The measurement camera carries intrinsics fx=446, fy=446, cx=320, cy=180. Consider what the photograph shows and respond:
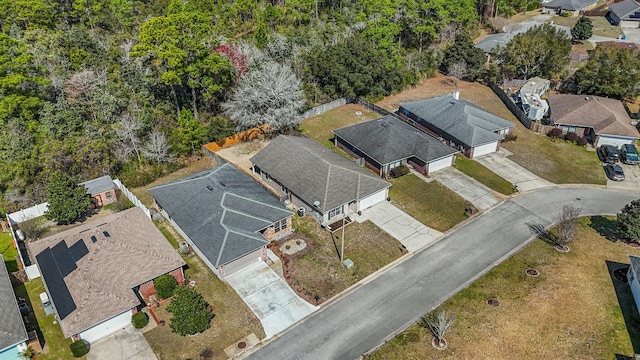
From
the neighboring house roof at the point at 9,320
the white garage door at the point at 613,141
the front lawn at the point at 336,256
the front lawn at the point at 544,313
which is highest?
the neighboring house roof at the point at 9,320

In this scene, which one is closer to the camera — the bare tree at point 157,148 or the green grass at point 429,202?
the green grass at point 429,202

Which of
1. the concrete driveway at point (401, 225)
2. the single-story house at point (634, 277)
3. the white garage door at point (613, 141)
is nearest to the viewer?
the single-story house at point (634, 277)

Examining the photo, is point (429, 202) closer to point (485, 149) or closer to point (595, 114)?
point (485, 149)

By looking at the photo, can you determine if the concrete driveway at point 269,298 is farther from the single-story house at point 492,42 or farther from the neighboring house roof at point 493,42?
the neighboring house roof at point 493,42

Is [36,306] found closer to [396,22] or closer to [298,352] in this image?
[298,352]

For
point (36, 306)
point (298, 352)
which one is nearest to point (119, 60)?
point (36, 306)

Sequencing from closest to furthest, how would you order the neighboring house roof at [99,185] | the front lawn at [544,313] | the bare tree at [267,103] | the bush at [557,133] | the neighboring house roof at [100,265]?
the front lawn at [544,313] < the neighboring house roof at [100,265] < the neighboring house roof at [99,185] < the bare tree at [267,103] < the bush at [557,133]

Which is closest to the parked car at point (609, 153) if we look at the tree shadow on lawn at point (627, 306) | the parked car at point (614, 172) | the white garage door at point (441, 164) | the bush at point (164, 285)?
the parked car at point (614, 172)

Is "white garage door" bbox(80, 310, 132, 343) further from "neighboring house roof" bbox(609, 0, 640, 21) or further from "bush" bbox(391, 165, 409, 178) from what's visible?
"neighboring house roof" bbox(609, 0, 640, 21)
